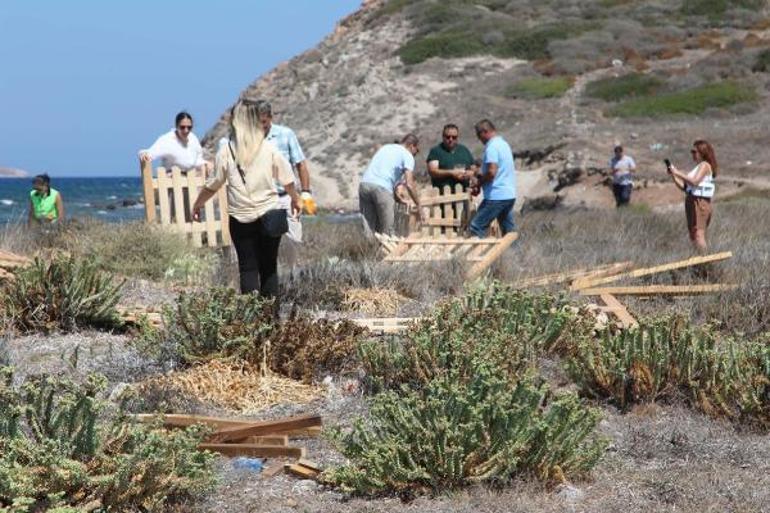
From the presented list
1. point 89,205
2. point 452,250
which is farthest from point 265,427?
point 89,205

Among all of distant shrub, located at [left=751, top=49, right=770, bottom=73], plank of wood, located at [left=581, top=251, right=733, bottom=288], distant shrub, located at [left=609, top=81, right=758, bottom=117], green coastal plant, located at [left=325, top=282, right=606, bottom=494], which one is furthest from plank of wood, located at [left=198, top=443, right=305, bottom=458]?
distant shrub, located at [left=751, top=49, right=770, bottom=73]

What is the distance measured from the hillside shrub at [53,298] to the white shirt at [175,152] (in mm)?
4130

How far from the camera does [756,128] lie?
36594mm

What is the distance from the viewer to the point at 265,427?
5.92m

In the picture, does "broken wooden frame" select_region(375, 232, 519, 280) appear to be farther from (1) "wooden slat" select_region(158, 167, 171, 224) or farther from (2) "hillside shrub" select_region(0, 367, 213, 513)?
(2) "hillside shrub" select_region(0, 367, 213, 513)

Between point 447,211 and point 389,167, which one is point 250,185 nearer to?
point 389,167

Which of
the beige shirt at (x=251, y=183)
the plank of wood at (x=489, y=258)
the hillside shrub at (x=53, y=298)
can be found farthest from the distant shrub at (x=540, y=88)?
the hillside shrub at (x=53, y=298)

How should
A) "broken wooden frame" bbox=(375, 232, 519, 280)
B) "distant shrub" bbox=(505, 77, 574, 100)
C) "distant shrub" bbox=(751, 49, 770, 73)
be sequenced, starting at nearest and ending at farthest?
"broken wooden frame" bbox=(375, 232, 519, 280) → "distant shrub" bbox=(751, 49, 770, 73) → "distant shrub" bbox=(505, 77, 574, 100)

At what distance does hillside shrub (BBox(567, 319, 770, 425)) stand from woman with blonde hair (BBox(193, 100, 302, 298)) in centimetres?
228

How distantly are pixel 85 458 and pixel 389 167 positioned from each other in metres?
8.72

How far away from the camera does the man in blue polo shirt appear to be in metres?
12.9

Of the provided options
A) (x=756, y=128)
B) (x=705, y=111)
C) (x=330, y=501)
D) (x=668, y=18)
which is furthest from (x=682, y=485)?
(x=668, y=18)

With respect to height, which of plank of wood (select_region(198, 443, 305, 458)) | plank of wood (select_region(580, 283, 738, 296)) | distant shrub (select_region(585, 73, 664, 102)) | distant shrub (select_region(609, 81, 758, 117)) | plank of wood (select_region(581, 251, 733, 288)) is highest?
distant shrub (select_region(585, 73, 664, 102))

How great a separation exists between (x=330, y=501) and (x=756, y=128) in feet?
111
